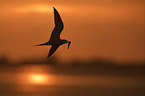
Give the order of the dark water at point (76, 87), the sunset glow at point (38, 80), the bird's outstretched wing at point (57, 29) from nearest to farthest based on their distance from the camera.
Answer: the bird's outstretched wing at point (57, 29), the dark water at point (76, 87), the sunset glow at point (38, 80)

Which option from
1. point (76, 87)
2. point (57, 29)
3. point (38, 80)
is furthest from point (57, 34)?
point (38, 80)

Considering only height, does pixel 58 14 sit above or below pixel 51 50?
above

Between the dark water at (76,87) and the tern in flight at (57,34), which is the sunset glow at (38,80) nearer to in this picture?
the dark water at (76,87)

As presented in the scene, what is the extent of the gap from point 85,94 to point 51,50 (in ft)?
142

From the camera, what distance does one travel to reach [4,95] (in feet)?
207

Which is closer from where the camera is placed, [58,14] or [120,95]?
[58,14]

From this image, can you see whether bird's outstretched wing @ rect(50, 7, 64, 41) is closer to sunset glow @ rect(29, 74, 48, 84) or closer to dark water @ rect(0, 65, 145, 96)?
dark water @ rect(0, 65, 145, 96)

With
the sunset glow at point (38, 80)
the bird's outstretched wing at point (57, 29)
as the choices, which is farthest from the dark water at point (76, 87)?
the bird's outstretched wing at point (57, 29)

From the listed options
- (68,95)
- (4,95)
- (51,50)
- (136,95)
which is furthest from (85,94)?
(51,50)

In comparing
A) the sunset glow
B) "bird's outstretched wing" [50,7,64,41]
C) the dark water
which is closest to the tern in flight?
"bird's outstretched wing" [50,7,64,41]

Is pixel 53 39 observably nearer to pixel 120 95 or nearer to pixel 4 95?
pixel 4 95

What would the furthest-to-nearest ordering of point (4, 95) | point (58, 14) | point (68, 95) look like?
1. point (68, 95)
2. point (4, 95)
3. point (58, 14)

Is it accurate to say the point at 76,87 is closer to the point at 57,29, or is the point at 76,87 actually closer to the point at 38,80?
the point at 38,80

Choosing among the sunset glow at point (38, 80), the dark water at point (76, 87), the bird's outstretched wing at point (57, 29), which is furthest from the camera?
the sunset glow at point (38, 80)
